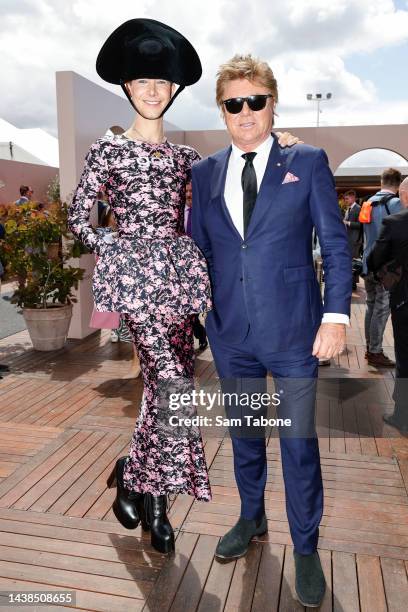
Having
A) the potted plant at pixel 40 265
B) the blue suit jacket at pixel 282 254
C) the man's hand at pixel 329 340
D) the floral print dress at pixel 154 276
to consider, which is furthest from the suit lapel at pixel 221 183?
the potted plant at pixel 40 265

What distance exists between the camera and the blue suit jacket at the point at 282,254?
6.31ft

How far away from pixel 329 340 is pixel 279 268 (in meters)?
0.31

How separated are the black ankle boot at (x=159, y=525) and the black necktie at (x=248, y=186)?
1215mm

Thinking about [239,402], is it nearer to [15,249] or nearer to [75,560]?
[75,560]

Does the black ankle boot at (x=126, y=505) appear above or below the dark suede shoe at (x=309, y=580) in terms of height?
above

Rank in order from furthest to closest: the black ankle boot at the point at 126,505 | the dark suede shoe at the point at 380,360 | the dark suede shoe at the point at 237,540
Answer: the dark suede shoe at the point at 380,360, the black ankle boot at the point at 126,505, the dark suede shoe at the point at 237,540

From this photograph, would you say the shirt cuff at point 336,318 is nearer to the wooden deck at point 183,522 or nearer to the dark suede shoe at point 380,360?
the wooden deck at point 183,522

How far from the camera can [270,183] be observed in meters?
1.97

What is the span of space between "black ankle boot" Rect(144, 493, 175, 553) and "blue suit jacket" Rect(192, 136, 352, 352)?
2.65 ft

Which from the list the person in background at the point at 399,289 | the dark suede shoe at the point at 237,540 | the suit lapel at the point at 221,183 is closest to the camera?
the suit lapel at the point at 221,183

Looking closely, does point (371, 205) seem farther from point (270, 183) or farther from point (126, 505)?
point (126, 505)

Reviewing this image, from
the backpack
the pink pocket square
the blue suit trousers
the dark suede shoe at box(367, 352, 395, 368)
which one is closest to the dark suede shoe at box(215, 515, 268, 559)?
the blue suit trousers

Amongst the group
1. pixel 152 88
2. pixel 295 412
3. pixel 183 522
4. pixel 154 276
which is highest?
pixel 152 88

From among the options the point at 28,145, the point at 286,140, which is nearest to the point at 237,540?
the point at 286,140
